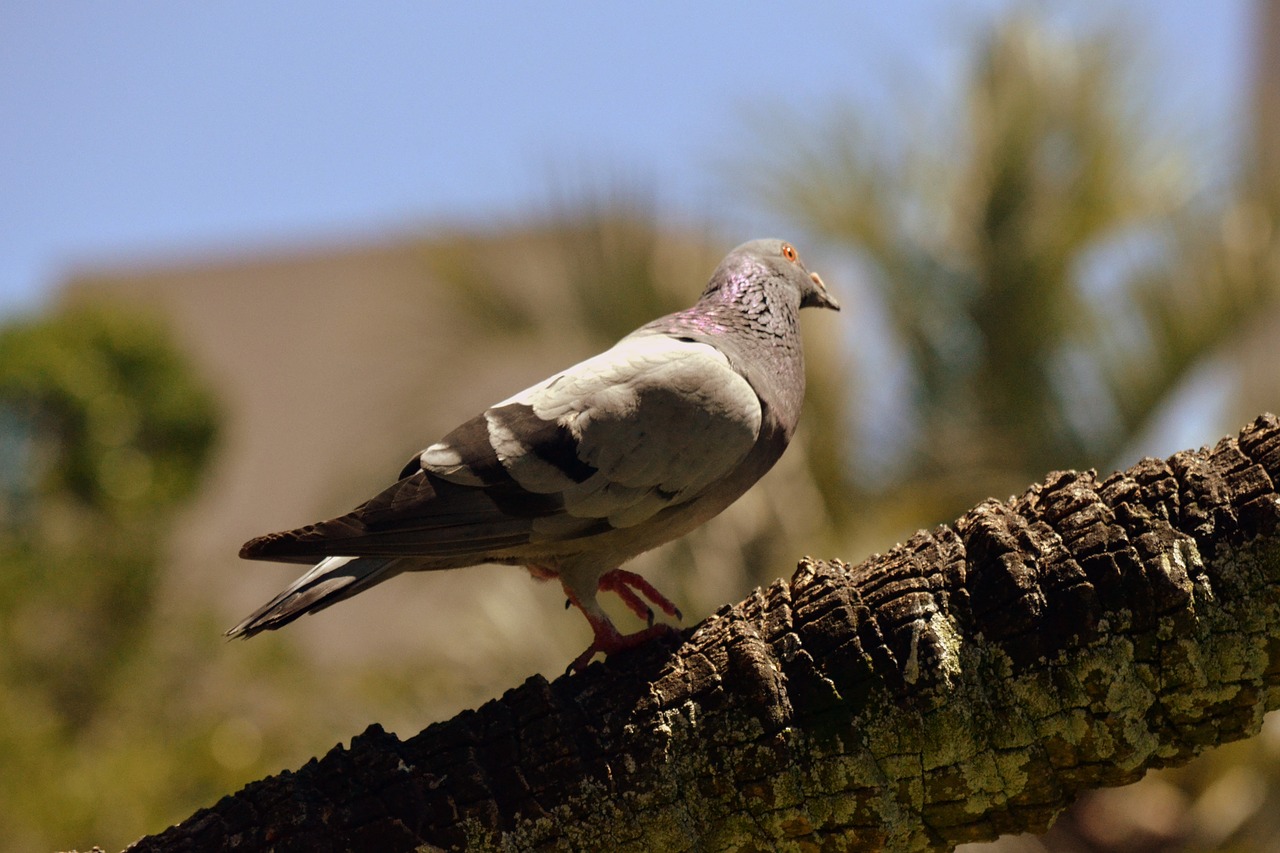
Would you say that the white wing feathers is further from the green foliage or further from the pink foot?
the green foliage

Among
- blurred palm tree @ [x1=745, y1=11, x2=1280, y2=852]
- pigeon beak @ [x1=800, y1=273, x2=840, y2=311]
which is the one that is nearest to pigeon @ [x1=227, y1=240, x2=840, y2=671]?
pigeon beak @ [x1=800, y1=273, x2=840, y2=311]

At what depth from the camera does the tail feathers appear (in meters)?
3.44

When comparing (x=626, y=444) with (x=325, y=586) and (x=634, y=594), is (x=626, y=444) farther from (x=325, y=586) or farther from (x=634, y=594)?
(x=325, y=586)

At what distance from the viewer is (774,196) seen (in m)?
10.1

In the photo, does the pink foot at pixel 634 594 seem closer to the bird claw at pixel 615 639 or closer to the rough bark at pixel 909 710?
the bird claw at pixel 615 639

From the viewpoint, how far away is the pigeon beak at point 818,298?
4625 millimetres

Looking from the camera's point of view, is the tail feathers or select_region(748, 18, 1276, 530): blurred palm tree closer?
the tail feathers

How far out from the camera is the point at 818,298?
15.3ft

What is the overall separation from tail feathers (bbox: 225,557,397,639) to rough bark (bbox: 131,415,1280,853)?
481mm

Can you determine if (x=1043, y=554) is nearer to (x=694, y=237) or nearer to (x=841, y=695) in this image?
(x=841, y=695)

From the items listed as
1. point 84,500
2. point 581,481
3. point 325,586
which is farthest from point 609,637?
point 84,500

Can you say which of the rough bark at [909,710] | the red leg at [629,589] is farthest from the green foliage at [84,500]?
the rough bark at [909,710]

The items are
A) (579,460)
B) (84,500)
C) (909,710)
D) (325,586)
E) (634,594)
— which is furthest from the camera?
(84,500)

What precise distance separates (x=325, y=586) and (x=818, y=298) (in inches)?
81.3
